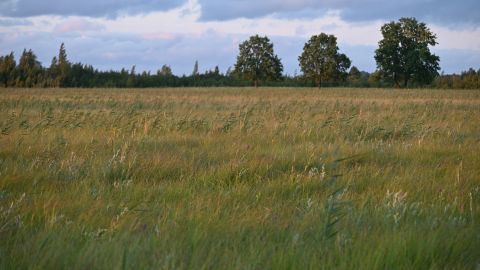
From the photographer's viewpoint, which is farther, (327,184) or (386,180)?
Answer: (386,180)

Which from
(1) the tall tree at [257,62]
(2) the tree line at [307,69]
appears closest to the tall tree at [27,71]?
(2) the tree line at [307,69]

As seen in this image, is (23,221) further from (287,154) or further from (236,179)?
(287,154)

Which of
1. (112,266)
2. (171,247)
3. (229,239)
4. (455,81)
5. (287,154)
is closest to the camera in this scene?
(112,266)

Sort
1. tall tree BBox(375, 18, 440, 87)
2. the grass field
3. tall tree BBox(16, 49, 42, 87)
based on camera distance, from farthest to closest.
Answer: tall tree BBox(16, 49, 42, 87) → tall tree BBox(375, 18, 440, 87) → the grass field

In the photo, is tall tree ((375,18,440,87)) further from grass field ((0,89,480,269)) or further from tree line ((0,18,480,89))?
grass field ((0,89,480,269))

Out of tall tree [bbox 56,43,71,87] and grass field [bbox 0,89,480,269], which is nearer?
grass field [bbox 0,89,480,269]

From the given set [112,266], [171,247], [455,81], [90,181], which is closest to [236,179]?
[90,181]

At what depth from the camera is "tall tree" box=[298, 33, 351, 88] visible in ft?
223

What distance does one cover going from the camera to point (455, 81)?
8200 cm

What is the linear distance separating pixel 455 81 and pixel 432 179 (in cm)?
8616

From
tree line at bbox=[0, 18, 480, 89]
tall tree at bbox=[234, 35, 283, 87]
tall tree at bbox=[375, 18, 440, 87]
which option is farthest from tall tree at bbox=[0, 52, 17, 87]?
tall tree at bbox=[375, 18, 440, 87]

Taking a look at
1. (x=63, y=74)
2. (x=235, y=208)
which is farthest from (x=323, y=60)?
(x=235, y=208)

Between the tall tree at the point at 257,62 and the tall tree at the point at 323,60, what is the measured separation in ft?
19.7

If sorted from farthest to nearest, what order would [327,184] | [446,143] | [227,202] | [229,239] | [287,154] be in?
[446,143]
[287,154]
[327,184]
[227,202]
[229,239]
